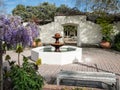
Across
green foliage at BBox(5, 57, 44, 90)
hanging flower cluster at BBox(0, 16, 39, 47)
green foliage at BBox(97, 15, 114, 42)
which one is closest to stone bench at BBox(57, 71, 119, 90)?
green foliage at BBox(5, 57, 44, 90)

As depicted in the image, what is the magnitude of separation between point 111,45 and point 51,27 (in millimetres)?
5604

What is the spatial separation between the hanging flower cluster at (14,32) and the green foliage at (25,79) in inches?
26.4

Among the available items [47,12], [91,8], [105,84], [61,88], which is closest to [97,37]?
[91,8]

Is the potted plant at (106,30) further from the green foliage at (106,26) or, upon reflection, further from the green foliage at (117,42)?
the green foliage at (117,42)

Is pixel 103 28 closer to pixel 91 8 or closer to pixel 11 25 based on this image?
pixel 91 8

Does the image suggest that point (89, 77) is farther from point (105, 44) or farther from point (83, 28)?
point (83, 28)

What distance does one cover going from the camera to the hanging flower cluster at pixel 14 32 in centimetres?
505

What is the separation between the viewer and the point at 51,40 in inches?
800

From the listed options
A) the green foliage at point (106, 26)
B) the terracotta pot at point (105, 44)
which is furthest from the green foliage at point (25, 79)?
the green foliage at point (106, 26)

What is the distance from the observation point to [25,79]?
519cm

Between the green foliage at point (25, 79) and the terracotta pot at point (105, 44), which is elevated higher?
the green foliage at point (25, 79)

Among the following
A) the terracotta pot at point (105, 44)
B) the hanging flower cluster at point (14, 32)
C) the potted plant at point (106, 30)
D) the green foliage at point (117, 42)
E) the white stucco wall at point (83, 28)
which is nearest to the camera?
the hanging flower cluster at point (14, 32)

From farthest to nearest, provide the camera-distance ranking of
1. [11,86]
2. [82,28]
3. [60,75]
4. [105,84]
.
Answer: [82,28]
[105,84]
[60,75]
[11,86]

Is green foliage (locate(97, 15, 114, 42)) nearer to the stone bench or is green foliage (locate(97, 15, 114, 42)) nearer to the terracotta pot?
the terracotta pot
